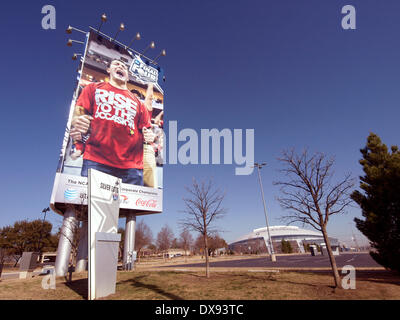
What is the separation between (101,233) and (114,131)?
59.3 feet

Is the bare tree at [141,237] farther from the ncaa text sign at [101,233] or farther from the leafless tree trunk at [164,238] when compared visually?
the ncaa text sign at [101,233]

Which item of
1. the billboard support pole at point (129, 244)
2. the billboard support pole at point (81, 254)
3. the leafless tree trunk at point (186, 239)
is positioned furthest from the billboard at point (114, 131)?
the leafless tree trunk at point (186, 239)

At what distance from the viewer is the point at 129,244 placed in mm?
25469

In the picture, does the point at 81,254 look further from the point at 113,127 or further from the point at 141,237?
the point at 141,237

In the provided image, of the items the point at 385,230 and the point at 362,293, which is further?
the point at 385,230

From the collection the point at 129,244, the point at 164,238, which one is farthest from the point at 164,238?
the point at 129,244

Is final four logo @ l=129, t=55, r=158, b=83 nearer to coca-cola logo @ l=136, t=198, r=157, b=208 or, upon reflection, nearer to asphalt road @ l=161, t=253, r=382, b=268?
coca-cola logo @ l=136, t=198, r=157, b=208

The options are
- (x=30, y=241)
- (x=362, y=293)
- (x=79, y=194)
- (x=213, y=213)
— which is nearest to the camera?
(x=362, y=293)

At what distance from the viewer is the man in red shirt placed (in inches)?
908

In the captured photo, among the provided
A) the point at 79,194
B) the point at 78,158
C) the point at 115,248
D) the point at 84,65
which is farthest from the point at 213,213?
the point at 84,65

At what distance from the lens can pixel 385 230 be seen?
37.4 ft

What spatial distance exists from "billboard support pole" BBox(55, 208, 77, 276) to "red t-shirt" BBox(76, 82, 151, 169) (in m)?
6.17
